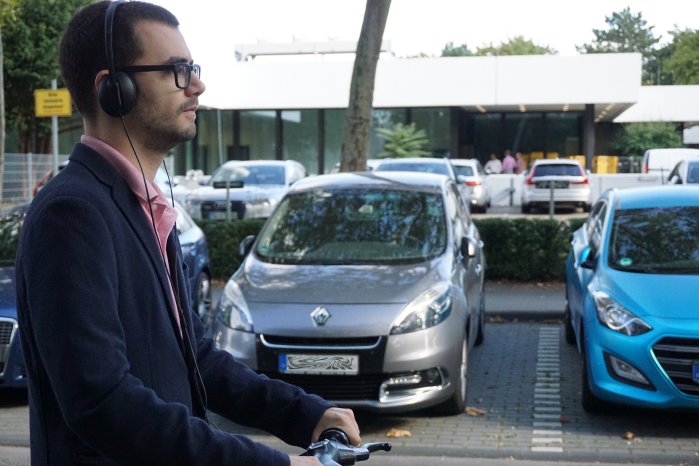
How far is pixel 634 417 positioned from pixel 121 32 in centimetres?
633

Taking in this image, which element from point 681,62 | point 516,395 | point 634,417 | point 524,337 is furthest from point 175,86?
point 681,62

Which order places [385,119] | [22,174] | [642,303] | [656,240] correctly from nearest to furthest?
[642,303] < [656,240] < [22,174] < [385,119]

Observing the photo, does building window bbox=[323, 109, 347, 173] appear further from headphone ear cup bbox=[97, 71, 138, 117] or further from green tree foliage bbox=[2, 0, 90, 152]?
headphone ear cup bbox=[97, 71, 138, 117]

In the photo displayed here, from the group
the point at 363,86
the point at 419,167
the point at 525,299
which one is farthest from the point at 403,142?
the point at 525,299

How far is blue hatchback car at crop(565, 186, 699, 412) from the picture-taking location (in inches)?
277

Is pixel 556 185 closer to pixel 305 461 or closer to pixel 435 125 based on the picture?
pixel 435 125

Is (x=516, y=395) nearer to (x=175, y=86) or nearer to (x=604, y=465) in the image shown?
(x=604, y=465)

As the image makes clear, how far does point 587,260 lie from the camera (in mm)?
8352

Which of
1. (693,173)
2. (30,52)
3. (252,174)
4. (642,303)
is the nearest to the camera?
(642,303)

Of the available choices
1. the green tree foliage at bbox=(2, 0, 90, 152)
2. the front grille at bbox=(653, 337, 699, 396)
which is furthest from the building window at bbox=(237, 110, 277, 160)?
the front grille at bbox=(653, 337, 699, 396)

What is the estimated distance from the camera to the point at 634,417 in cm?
775

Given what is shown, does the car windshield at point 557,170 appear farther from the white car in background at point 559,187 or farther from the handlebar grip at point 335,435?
the handlebar grip at point 335,435

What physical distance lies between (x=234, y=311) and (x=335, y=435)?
5372 mm

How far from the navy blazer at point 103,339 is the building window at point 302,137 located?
137 feet
